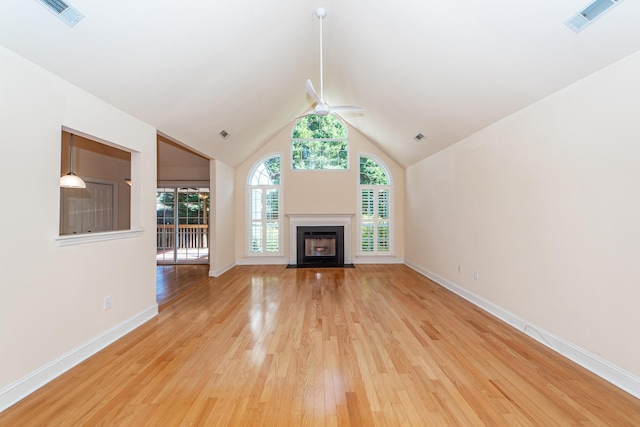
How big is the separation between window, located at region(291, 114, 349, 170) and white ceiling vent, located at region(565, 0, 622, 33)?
535cm

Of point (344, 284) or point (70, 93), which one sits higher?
point (70, 93)

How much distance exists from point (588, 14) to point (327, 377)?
3.10 m

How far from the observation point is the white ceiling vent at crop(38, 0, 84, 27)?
1819 mm

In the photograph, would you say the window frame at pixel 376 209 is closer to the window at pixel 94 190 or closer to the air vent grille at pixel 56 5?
the window at pixel 94 190

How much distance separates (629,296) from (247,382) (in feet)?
9.11

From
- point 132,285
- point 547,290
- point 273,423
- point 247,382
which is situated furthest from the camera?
point 132,285

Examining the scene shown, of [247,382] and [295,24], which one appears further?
[295,24]

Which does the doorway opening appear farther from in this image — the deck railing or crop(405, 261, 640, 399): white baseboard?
crop(405, 261, 640, 399): white baseboard

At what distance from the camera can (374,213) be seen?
732cm

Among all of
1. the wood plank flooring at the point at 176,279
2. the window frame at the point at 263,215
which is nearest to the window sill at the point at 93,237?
the wood plank flooring at the point at 176,279

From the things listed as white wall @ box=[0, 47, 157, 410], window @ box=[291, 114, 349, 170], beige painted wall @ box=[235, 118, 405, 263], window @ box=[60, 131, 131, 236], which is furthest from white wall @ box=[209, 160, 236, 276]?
white wall @ box=[0, 47, 157, 410]

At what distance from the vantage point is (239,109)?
14.9ft

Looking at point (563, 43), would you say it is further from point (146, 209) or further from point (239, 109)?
point (146, 209)

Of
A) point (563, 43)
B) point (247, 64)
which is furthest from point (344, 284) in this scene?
point (563, 43)
